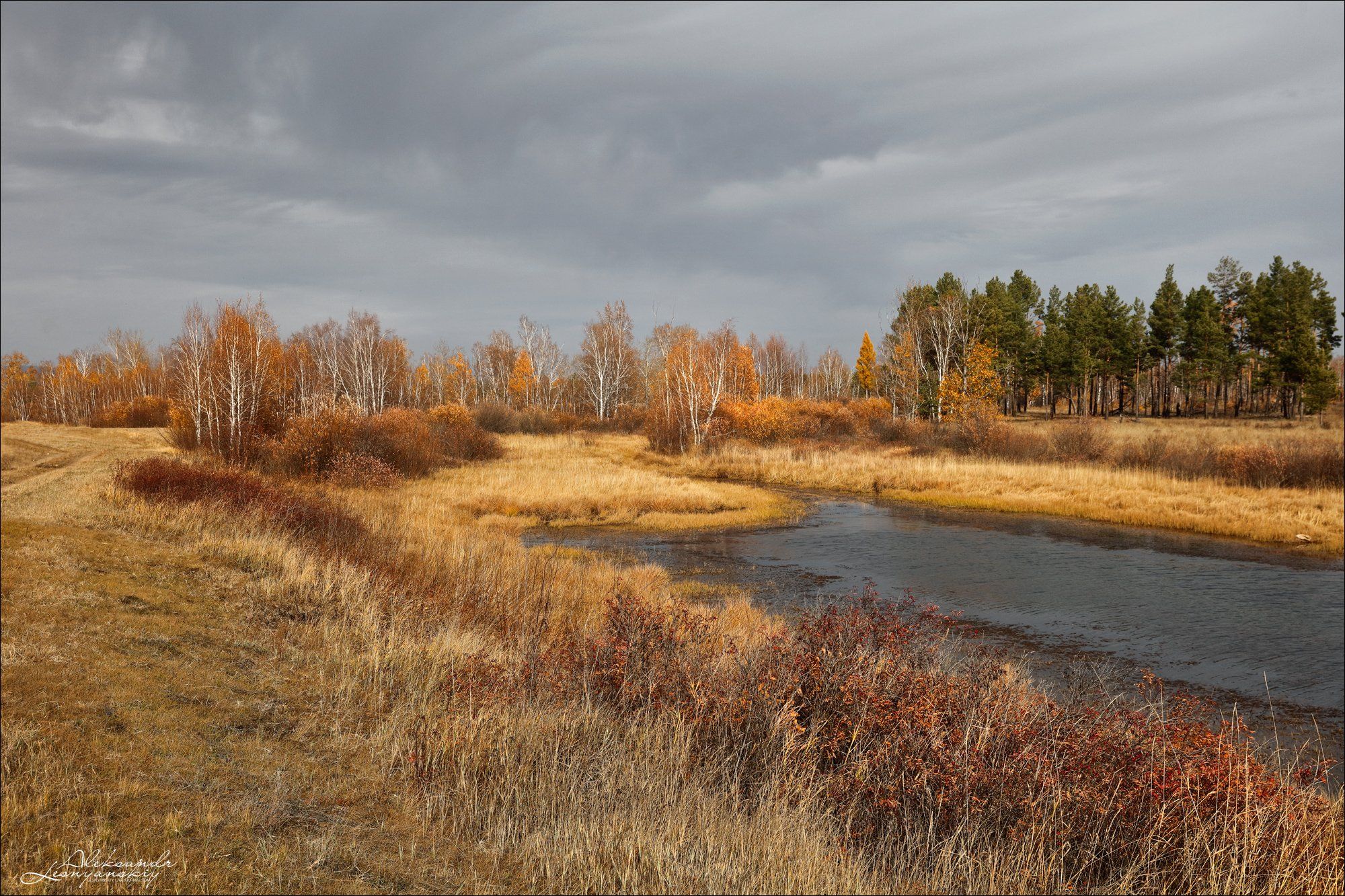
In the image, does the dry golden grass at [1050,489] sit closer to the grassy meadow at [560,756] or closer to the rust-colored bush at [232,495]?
the grassy meadow at [560,756]

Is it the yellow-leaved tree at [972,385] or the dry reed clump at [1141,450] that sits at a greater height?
the yellow-leaved tree at [972,385]

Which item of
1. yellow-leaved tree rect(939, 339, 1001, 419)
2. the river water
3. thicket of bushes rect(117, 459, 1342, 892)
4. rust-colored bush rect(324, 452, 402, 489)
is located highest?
yellow-leaved tree rect(939, 339, 1001, 419)

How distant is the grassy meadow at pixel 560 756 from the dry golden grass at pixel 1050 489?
17839 millimetres

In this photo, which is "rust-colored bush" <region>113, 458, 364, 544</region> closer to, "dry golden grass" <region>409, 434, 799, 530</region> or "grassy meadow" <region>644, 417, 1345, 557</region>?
"dry golden grass" <region>409, 434, 799, 530</region>

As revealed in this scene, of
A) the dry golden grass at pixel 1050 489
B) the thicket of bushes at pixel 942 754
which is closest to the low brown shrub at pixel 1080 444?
the dry golden grass at pixel 1050 489

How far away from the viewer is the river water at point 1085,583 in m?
11.9

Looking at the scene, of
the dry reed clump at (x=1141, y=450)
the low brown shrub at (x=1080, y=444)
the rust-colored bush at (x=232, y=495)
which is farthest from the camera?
the low brown shrub at (x=1080, y=444)

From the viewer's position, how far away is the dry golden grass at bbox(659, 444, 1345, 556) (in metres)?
22.3

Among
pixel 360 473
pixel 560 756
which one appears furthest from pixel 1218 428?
pixel 560 756

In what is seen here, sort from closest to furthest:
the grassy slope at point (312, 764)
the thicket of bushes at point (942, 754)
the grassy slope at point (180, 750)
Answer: the grassy slope at point (180, 750)
the grassy slope at point (312, 764)
the thicket of bushes at point (942, 754)

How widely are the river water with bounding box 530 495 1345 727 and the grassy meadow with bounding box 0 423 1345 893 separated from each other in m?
3.92

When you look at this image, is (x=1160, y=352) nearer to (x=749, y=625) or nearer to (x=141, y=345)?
(x=749, y=625)
